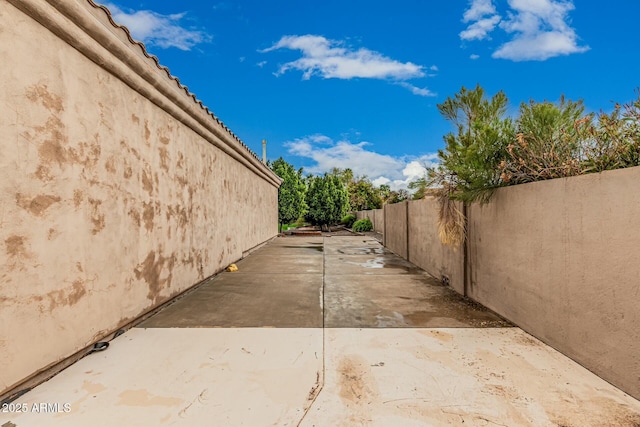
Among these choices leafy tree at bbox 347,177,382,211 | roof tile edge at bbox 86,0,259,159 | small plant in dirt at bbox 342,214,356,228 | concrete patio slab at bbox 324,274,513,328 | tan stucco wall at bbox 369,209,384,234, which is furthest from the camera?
leafy tree at bbox 347,177,382,211

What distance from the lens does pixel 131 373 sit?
2707mm

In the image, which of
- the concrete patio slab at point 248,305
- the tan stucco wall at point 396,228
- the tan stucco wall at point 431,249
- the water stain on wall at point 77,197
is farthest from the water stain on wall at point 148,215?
the tan stucco wall at point 396,228

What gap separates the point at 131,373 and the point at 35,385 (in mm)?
708

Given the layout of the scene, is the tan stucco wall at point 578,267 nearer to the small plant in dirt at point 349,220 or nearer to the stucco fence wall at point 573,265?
the stucco fence wall at point 573,265

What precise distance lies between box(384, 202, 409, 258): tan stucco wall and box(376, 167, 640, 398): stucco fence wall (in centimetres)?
514

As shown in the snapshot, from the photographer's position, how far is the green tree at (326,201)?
86.5 feet

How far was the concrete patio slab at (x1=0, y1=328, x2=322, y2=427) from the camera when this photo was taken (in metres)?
2.12

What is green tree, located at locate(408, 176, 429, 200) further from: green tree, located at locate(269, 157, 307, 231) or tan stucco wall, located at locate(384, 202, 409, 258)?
green tree, located at locate(269, 157, 307, 231)

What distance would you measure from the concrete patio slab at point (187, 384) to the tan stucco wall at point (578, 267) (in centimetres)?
241

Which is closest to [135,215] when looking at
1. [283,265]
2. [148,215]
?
[148,215]

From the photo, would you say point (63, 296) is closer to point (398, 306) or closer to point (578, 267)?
point (398, 306)

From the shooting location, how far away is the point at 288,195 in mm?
24578

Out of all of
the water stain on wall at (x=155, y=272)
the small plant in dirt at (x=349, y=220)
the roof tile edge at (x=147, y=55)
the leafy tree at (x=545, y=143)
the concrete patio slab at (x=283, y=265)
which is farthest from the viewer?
the small plant in dirt at (x=349, y=220)

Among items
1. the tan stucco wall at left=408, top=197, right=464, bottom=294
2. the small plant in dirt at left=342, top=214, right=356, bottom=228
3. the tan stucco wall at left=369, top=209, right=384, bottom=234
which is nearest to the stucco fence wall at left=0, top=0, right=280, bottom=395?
the tan stucco wall at left=408, top=197, right=464, bottom=294
